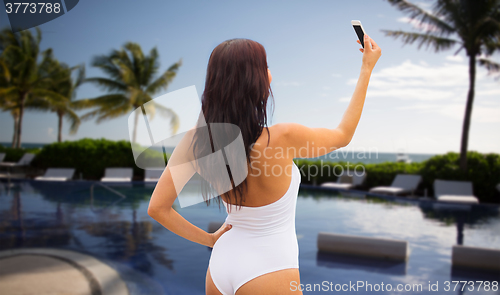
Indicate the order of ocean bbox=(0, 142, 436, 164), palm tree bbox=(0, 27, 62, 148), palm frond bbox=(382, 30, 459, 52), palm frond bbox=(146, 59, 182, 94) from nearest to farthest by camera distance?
1. palm frond bbox=(382, 30, 459, 52)
2. palm tree bbox=(0, 27, 62, 148)
3. palm frond bbox=(146, 59, 182, 94)
4. ocean bbox=(0, 142, 436, 164)

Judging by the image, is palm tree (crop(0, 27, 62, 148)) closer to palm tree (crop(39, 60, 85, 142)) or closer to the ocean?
palm tree (crop(39, 60, 85, 142))

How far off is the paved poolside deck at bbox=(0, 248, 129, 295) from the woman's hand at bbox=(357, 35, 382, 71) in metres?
4.00

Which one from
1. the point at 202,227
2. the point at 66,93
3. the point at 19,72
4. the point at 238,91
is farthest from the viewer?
the point at 66,93

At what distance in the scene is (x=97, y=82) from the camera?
22.0 metres

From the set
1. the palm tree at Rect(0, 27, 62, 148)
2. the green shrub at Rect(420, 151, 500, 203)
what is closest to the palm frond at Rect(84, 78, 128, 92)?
the palm tree at Rect(0, 27, 62, 148)

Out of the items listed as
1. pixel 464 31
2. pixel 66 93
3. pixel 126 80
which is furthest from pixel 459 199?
pixel 66 93

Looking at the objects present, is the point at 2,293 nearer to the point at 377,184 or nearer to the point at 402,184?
the point at 402,184

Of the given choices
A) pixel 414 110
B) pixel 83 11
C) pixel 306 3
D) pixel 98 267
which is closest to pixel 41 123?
pixel 83 11

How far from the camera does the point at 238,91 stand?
1.00m

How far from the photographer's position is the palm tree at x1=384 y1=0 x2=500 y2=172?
12.7 metres

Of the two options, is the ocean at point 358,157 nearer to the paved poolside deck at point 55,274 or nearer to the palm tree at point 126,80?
the paved poolside deck at point 55,274

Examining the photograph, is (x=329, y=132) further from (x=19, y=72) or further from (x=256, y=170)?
(x=19, y=72)

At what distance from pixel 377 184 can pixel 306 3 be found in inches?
929

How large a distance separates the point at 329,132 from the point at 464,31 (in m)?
15.3
